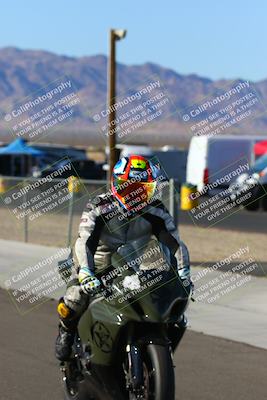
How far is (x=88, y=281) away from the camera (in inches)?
237

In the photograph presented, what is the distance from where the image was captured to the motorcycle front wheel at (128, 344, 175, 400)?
5680 mm

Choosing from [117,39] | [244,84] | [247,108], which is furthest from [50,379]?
[117,39]

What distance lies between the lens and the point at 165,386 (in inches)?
224

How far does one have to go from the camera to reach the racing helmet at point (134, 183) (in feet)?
20.2

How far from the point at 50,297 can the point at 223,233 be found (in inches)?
427

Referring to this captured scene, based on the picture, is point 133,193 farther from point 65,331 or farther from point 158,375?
point 158,375

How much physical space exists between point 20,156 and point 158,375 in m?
41.5
